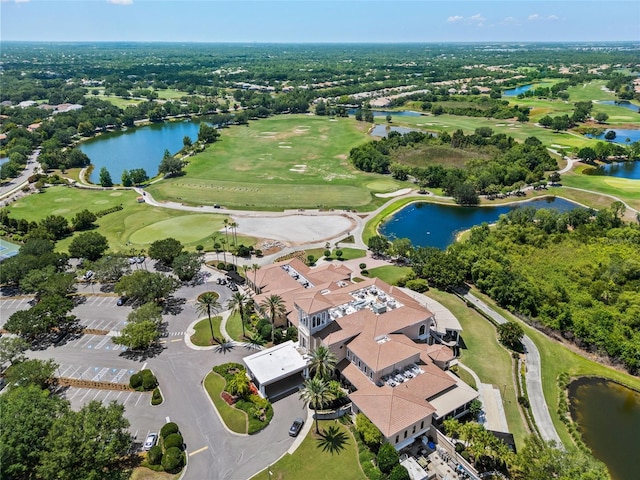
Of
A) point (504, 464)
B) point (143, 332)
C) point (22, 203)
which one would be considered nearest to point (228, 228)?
point (143, 332)

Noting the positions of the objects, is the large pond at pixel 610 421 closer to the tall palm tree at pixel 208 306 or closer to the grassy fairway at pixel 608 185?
the tall palm tree at pixel 208 306

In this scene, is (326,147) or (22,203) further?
(326,147)

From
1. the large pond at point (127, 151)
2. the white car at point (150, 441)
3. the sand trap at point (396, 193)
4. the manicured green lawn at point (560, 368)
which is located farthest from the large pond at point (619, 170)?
the large pond at point (127, 151)

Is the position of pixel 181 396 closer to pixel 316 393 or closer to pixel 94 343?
pixel 316 393

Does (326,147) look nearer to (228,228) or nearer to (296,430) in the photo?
(228,228)

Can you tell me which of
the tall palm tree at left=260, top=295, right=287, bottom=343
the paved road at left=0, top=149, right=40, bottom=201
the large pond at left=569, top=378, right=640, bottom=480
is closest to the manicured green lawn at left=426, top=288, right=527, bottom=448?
the large pond at left=569, top=378, right=640, bottom=480

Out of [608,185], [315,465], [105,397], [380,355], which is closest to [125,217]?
[105,397]
